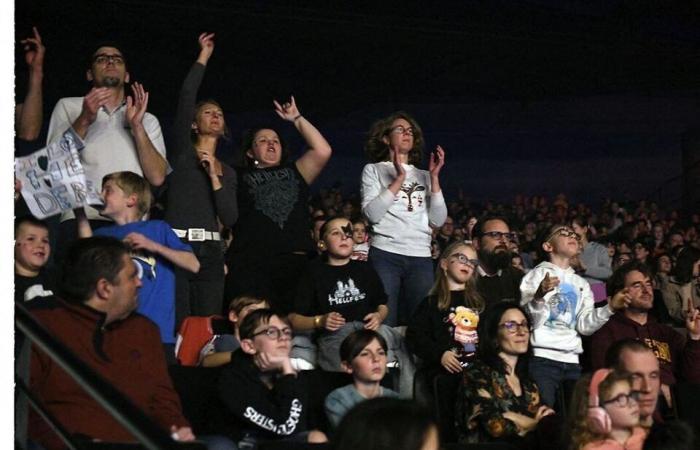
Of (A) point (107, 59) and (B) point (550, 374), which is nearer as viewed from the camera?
(A) point (107, 59)

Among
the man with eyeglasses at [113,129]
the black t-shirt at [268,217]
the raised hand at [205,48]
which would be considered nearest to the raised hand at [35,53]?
the man with eyeglasses at [113,129]

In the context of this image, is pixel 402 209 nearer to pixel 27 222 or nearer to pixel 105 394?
pixel 27 222

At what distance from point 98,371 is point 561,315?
287 cm

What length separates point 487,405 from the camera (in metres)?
4.61

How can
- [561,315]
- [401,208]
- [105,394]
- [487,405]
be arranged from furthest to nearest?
1. [401,208]
2. [561,315]
3. [487,405]
4. [105,394]

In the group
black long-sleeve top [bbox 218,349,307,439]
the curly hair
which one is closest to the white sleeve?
the curly hair

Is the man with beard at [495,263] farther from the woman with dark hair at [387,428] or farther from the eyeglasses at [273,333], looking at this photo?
the woman with dark hair at [387,428]

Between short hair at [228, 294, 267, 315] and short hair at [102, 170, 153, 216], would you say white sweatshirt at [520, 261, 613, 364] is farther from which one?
short hair at [102, 170, 153, 216]

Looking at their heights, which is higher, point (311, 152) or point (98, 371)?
point (311, 152)

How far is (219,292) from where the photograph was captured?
5.38 meters

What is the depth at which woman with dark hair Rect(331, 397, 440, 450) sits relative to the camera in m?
2.08

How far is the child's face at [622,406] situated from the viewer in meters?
4.14

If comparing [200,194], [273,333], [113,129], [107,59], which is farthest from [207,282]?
[273,333]

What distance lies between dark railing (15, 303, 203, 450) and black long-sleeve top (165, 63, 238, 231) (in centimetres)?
288
